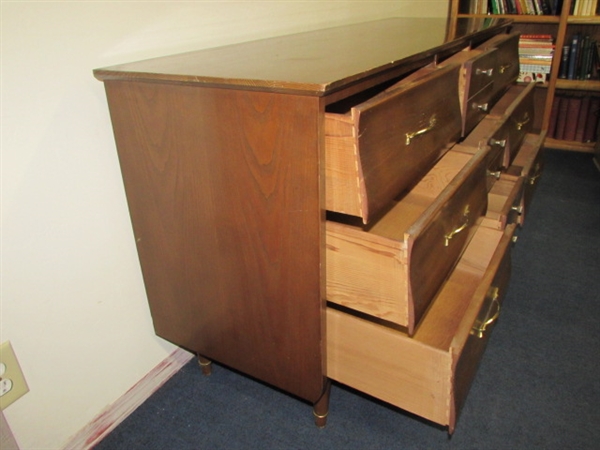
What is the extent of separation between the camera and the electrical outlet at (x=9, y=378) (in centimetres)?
72

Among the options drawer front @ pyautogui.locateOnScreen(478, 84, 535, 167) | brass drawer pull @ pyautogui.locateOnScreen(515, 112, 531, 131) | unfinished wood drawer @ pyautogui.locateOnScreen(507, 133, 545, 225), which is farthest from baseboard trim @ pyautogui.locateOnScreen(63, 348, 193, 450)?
brass drawer pull @ pyautogui.locateOnScreen(515, 112, 531, 131)

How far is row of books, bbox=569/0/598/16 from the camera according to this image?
2.27 meters

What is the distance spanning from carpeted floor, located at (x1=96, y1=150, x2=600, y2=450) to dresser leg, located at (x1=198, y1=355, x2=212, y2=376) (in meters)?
0.02

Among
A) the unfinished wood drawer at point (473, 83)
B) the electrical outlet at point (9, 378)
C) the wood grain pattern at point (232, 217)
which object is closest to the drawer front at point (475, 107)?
the unfinished wood drawer at point (473, 83)

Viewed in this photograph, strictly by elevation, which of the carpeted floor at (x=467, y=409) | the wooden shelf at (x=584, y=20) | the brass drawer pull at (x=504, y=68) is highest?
the wooden shelf at (x=584, y=20)

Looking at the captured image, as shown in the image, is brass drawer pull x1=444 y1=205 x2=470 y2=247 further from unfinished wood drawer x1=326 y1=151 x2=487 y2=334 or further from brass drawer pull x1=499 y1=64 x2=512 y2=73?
brass drawer pull x1=499 y1=64 x2=512 y2=73

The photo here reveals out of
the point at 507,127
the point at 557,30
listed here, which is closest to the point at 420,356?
the point at 507,127

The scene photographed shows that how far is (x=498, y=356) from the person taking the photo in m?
1.09

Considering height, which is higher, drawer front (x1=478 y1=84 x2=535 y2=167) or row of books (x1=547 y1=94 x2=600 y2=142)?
drawer front (x1=478 y1=84 x2=535 y2=167)

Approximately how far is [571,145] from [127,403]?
2467mm

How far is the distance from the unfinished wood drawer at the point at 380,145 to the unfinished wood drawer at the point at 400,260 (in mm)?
53

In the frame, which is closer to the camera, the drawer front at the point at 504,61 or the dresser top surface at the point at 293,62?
the dresser top surface at the point at 293,62

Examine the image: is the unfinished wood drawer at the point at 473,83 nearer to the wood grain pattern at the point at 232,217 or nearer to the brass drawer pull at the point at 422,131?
the brass drawer pull at the point at 422,131

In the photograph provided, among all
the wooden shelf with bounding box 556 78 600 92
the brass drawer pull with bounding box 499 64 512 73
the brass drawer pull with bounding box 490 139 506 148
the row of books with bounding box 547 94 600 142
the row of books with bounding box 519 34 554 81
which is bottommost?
the row of books with bounding box 547 94 600 142
